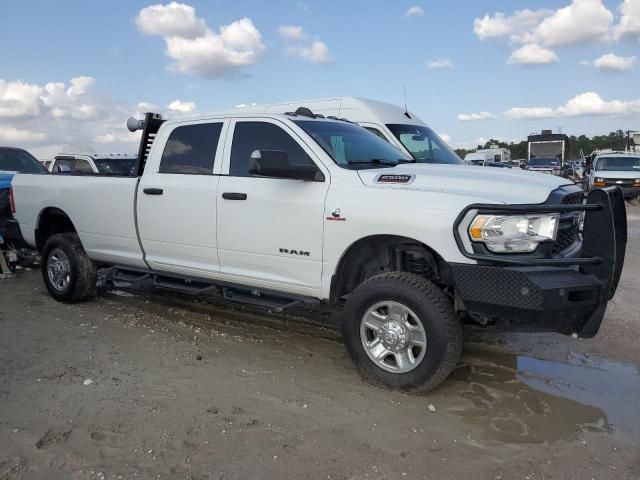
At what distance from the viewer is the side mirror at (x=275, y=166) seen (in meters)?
4.06

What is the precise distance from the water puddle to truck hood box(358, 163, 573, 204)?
1374 millimetres

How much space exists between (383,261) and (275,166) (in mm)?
1117

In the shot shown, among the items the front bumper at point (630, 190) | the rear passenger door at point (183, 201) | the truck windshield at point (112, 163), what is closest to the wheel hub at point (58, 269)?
the rear passenger door at point (183, 201)

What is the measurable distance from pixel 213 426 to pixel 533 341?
3.09 metres

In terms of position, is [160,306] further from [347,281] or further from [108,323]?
[347,281]

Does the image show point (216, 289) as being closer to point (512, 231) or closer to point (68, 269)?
point (68, 269)

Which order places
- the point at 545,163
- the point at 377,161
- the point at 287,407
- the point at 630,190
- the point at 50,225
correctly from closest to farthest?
the point at 287,407
the point at 377,161
the point at 50,225
the point at 630,190
the point at 545,163

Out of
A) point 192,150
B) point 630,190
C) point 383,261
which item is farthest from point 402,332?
point 630,190

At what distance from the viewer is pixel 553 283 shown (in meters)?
3.46

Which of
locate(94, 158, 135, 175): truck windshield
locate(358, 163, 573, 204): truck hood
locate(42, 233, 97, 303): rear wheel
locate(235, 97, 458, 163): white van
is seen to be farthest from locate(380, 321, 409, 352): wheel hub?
locate(94, 158, 135, 175): truck windshield

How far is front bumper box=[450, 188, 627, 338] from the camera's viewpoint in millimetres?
3467

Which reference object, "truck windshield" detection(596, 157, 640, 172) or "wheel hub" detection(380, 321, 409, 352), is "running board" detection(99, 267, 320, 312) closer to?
"wheel hub" detection(380, 321, 409, 352)

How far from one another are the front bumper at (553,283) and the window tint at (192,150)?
250cm

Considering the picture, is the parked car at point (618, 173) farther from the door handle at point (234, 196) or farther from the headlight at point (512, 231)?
the door handle at point (234, 196)
